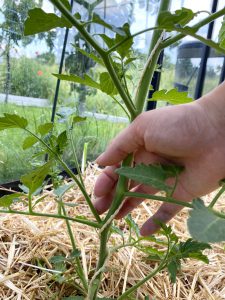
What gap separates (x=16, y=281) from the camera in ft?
2.23

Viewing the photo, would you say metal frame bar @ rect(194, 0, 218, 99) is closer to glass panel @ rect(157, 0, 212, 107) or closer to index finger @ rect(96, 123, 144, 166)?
glass panel @ rect(157, 0, 212, 107)

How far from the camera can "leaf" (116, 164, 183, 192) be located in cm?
42

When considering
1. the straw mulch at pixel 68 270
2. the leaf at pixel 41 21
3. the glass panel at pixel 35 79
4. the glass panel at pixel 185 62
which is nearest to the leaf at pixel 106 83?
the leaf at pixel 41 21

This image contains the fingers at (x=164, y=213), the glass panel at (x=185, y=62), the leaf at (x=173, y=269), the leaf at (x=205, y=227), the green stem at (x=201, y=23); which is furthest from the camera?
the glass panel at (x=185, y=62)

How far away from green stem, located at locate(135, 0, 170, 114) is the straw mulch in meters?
0.25

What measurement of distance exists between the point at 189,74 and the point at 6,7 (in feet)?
5.61

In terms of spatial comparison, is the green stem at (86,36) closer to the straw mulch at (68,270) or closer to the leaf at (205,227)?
the leaf at (205,227)

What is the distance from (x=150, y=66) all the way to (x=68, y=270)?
16.7 inches

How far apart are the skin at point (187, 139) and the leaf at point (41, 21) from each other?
204 mm

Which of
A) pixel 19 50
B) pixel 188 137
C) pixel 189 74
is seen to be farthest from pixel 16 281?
pixel 189 74

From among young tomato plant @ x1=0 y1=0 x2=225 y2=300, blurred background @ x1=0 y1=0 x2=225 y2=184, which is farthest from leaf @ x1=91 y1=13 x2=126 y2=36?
blurred background @ x1=0 y1=0 x2=225 y2=184

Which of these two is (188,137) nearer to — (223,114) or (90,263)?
(223,114)

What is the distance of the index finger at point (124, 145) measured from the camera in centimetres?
56

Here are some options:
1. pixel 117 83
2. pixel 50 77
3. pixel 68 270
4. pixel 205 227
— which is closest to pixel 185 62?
pixel 50 77
